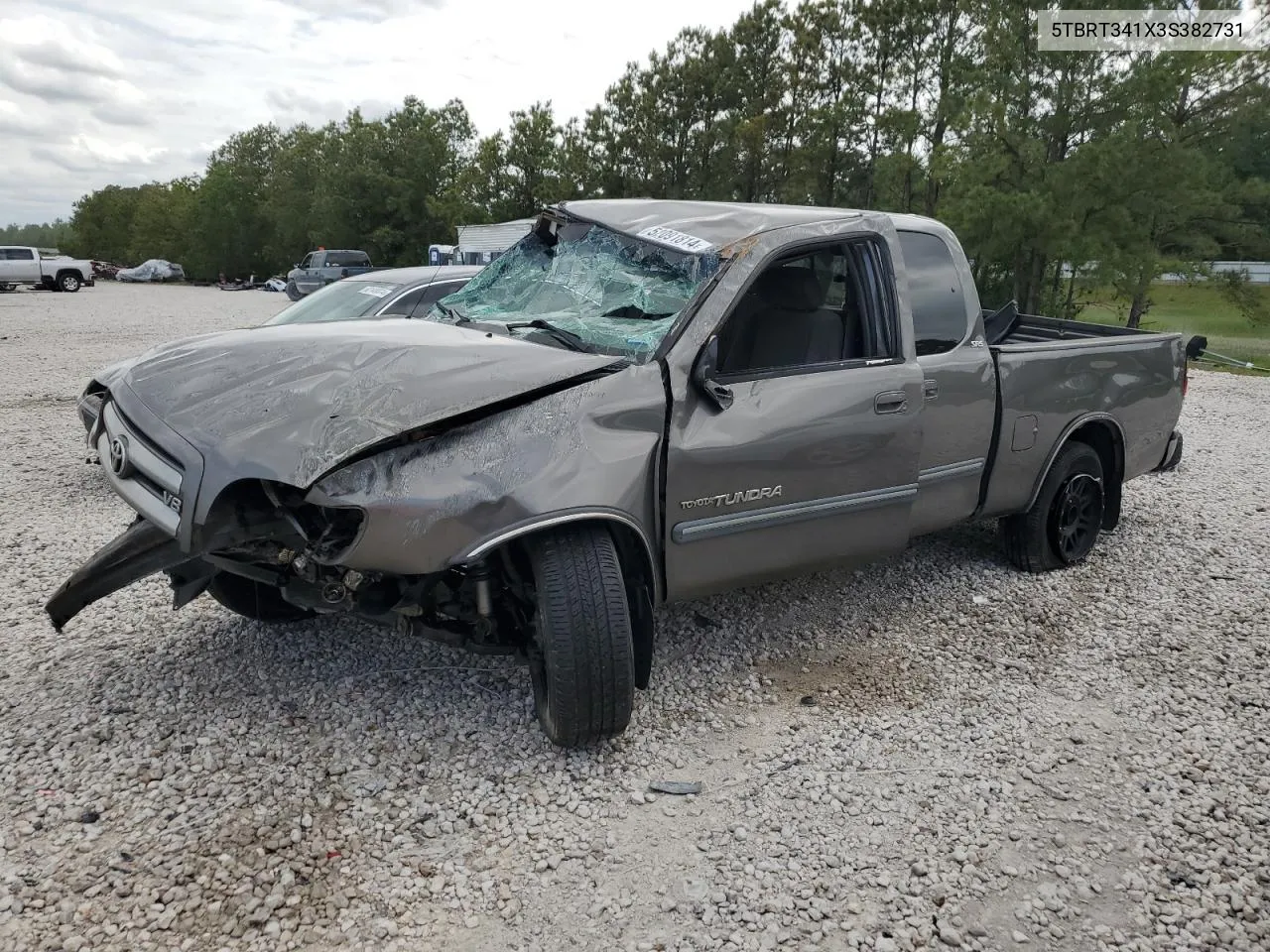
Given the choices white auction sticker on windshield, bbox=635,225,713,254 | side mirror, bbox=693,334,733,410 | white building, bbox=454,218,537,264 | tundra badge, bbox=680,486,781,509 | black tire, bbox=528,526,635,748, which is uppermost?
white building, bbox=454,218,537,264

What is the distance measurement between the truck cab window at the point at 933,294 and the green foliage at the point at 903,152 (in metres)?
12.9

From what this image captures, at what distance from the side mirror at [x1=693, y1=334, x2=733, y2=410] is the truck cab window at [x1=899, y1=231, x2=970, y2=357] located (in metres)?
1.30

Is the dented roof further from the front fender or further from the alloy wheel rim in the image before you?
the alloy wheel rim

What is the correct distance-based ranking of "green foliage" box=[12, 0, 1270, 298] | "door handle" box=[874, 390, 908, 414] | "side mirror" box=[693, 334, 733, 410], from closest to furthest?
"side mirror" box=[693, 334, 733, 410] → "door handle" box=[874, 390, 908, 414] → "green foliage" box=[12, 0, 1270, 298]

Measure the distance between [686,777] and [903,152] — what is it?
2229 cm

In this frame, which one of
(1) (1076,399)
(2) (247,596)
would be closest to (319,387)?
(2) (247,596)

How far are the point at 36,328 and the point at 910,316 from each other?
2132 cm

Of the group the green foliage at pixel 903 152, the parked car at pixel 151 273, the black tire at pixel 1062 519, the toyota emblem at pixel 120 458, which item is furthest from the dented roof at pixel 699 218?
the parked car at pixel 151 273

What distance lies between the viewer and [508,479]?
9.18 feet

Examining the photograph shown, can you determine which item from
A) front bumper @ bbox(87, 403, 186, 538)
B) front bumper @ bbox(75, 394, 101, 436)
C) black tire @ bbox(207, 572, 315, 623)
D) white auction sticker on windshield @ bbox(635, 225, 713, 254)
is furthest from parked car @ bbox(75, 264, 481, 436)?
front bumper @ bbox(87, 403, 186, 538)

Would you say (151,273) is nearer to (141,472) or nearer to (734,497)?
(141,472)

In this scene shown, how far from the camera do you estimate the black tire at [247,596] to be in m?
3.97

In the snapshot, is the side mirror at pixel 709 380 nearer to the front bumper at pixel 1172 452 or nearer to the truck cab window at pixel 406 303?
the front bumper at pixel 1172 452

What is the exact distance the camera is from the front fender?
2.69m
